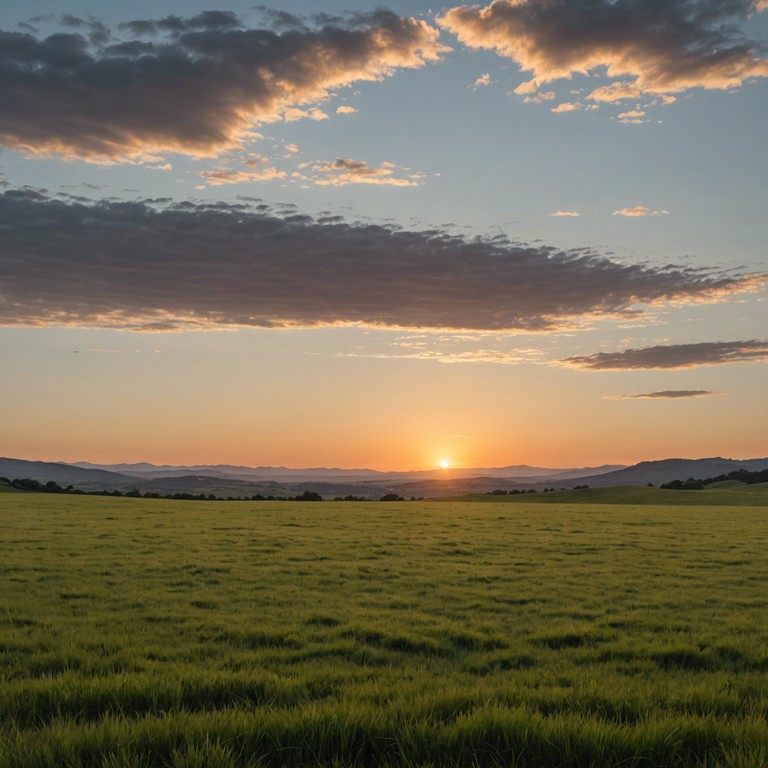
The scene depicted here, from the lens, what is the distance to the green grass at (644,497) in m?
76.5

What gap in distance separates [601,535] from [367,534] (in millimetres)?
11221

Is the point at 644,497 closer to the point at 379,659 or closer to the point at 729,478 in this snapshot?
the point at 729,478

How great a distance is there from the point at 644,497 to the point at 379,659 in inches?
3345

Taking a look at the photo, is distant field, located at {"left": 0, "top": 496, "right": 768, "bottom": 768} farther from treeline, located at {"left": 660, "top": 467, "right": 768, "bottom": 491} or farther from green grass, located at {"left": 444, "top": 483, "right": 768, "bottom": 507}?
treeline, located at {"left": 660, "top": 467, "right": 768, "bottom": 491}

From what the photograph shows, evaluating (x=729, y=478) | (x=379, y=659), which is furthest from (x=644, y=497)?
(x=379, y=659)

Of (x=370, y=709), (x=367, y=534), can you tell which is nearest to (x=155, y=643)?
(x=370, y=709)

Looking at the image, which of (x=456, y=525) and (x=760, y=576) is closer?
(x=760, y=576)

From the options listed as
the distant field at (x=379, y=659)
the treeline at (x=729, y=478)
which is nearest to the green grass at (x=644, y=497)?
the treeline at (x=729, y=478)

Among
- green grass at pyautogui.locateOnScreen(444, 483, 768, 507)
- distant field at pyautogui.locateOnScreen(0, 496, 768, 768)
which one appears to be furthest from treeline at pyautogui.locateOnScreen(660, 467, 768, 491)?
distant field at pyautogui.locateOnScreen(0, 496, 768, 768)

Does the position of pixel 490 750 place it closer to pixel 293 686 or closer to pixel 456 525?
pixel 293 686

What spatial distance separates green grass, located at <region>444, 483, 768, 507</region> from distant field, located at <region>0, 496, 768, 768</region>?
6096 cm

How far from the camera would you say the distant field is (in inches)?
204

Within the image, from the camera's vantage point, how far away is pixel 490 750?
17.1 feet

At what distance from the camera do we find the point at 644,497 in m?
85.6
